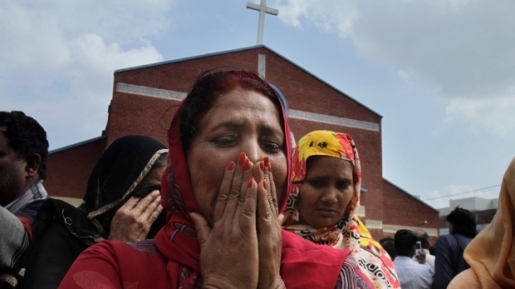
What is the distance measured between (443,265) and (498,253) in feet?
8.53

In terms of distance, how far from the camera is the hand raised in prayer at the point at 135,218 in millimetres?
2246

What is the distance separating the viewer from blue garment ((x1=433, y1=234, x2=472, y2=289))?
15.4ft

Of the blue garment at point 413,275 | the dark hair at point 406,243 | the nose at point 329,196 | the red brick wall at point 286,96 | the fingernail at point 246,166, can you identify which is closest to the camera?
the fingernail at point 246,166

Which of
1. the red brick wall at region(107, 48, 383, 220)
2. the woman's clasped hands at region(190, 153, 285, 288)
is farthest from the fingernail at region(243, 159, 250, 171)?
the red brick wall at region(107, 48, 383, 220)

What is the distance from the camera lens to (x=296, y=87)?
850 inches

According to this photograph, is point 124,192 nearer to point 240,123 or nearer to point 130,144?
point 130,144

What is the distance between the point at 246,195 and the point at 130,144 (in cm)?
154

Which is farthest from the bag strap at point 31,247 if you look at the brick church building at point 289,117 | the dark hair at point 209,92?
the brick church building at point 289,117

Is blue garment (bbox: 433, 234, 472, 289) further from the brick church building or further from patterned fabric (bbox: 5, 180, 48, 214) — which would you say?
the brick church building

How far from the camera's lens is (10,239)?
6.64ft

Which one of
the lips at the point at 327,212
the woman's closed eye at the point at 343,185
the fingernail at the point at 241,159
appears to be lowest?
the lips at the point at 327,212

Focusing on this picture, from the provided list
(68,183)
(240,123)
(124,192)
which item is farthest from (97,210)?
(68,183)

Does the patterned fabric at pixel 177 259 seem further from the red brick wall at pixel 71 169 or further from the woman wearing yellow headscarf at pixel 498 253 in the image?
the red brick wall at pixel 71 169

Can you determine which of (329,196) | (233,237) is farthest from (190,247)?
(329,196)
